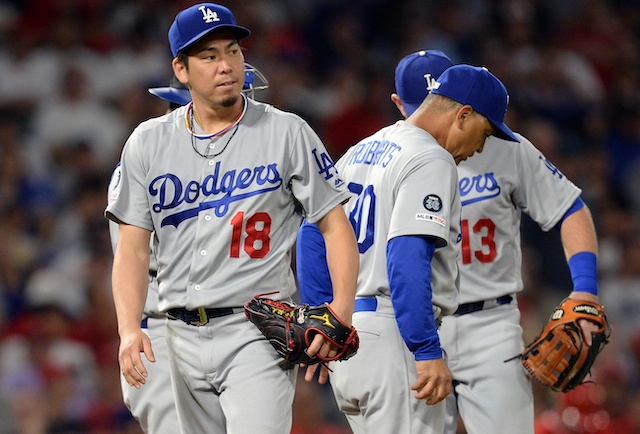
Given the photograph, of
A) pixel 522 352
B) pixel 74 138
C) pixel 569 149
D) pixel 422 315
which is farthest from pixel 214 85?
pixel 569 149

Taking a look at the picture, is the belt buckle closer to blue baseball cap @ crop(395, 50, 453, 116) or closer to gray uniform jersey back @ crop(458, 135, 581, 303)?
gray uniform jersey back @ crop(458, 135, 581, 303)

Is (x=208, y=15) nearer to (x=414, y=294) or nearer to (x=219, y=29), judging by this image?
(x=219, y=29)

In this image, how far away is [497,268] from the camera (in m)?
4.30

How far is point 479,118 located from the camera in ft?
12.7

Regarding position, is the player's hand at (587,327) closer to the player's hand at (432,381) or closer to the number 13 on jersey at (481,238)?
the number 13 on jersey at (481,238)

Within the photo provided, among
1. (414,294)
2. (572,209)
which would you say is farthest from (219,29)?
(572,209)

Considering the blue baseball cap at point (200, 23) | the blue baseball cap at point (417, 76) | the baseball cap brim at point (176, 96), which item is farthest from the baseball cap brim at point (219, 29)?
the blue baseball cap at point (417, 76)

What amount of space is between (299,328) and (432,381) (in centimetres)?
52

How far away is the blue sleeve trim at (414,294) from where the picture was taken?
3471 millimetres

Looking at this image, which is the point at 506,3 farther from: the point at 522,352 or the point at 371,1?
the point at 522,352

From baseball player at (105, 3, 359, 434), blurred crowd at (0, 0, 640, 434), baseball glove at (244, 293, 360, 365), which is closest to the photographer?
baseball glove at (244, 293, 360, 365)

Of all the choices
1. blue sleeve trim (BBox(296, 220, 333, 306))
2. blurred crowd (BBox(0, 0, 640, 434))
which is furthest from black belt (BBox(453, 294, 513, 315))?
blurred crowd (BBox(0, 0, 640, 434))

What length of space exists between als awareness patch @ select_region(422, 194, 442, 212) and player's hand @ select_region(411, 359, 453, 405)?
1.59 feet

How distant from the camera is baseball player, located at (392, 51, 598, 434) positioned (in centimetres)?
415
